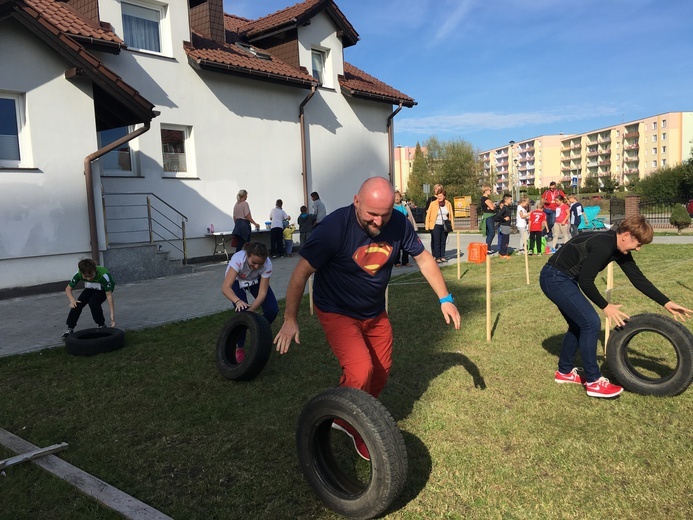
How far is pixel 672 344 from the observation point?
15.2 ft

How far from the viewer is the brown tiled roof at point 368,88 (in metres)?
19.5

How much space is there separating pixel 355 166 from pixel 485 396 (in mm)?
16208

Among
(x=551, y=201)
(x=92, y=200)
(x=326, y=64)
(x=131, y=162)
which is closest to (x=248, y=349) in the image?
(x=92, y=200)

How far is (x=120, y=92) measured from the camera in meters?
11.1

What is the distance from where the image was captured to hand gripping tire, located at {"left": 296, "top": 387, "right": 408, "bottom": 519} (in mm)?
2840

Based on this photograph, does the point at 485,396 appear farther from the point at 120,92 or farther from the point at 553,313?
the point at 120,92

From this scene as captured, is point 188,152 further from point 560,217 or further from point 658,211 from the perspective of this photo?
point 658,211

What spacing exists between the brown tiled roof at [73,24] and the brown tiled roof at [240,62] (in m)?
2.43

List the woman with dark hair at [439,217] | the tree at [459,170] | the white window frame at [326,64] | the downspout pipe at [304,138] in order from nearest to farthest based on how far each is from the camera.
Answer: the woman with dark hair at [439,217], the downspout pipe at [304,138], the white window frame at [326,64], the tree at [459,170]

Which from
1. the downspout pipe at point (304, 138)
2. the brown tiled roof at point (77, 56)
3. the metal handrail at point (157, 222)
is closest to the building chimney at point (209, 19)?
the downspout pipe at point (304, 138)

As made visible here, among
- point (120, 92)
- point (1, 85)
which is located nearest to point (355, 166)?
point (120, 92)

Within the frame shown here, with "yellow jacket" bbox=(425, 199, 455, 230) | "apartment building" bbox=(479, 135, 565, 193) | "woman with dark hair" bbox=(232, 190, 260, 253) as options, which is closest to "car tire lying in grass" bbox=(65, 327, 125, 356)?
"woman with dark hair" bbox=(232, 190, 260, 253)

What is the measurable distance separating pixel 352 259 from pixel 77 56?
9707 millimetres

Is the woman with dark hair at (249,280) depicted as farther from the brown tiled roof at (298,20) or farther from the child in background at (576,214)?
the brown tiled roof at (298,20)
